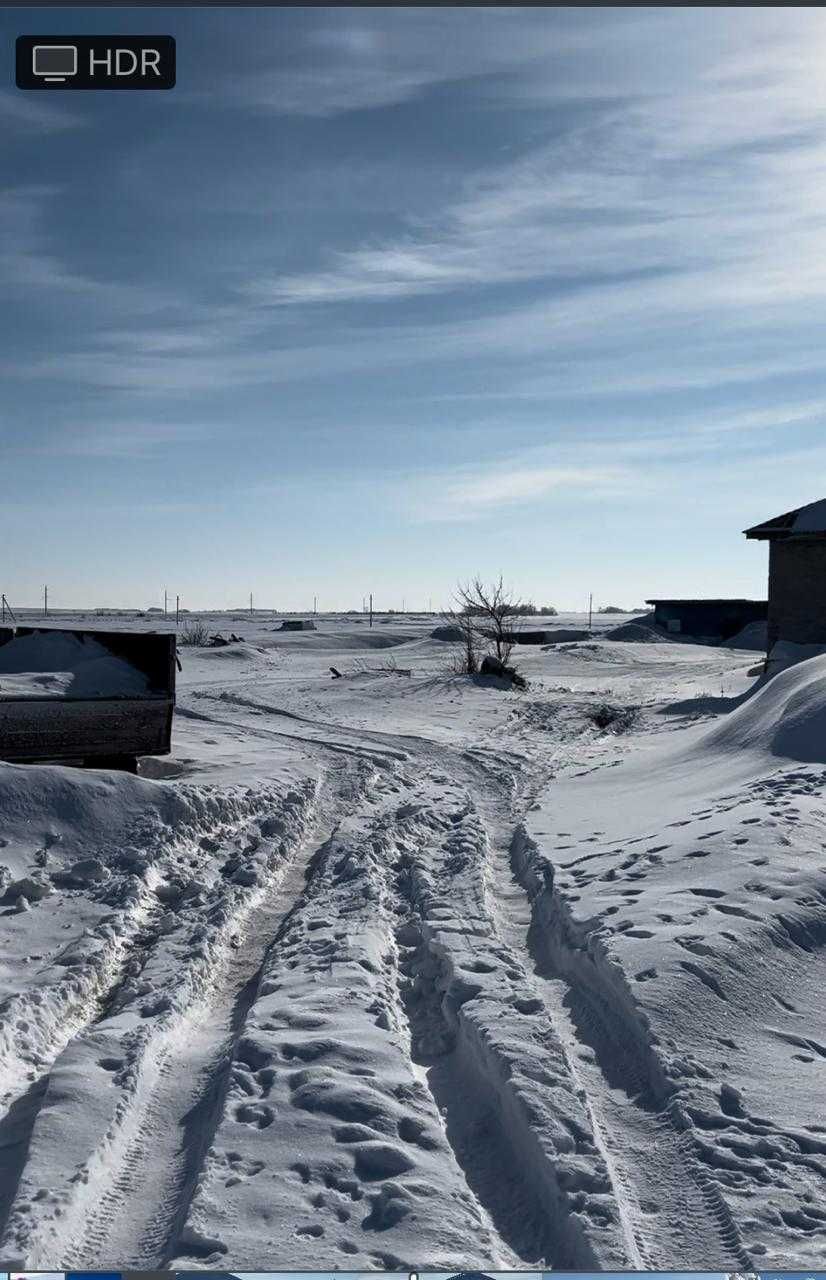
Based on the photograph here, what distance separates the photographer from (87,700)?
1053 centimetres

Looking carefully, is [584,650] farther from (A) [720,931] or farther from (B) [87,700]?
(A) [720,931]

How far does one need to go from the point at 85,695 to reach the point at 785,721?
815 centimetres

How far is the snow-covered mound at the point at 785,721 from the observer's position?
32.5ft

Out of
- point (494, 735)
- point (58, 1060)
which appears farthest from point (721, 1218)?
point (494, 735)

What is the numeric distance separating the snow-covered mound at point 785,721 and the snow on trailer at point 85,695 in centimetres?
656

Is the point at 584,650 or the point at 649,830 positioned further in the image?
the point at 584,650

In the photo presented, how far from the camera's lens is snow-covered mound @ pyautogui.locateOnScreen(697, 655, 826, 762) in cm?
990

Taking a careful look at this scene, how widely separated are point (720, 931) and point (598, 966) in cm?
73

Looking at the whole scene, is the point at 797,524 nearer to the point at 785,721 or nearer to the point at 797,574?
the point at 797,574

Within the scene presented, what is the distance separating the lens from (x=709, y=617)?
45438mm

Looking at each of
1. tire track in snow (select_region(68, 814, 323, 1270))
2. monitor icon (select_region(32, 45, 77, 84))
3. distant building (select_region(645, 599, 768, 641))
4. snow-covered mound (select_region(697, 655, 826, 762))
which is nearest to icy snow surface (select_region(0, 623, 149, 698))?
tire track in snow (select_region(68, 814, 323, 1270))

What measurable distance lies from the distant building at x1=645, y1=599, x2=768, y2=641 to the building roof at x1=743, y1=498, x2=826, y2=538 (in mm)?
24508

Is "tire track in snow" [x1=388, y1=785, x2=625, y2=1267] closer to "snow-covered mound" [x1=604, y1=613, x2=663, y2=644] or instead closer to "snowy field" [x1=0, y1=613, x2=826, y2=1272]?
"snowy field" [x1=0, y1=613, x2=826, y2=1272]

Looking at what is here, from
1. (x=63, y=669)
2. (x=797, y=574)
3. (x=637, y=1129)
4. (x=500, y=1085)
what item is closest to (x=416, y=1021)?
(x=500, y=1085)
